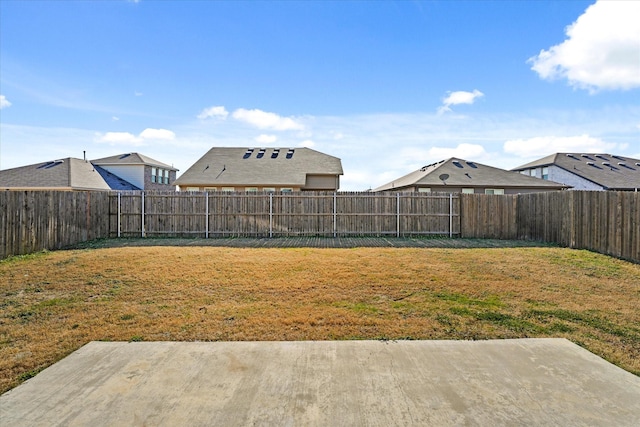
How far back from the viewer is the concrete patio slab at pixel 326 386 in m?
2.39

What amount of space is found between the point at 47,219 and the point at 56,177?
1492 cm

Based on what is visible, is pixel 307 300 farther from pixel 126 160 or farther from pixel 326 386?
pixel 126 160

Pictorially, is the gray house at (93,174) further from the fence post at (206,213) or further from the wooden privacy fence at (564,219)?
the wooden privacy fence at (564,219)

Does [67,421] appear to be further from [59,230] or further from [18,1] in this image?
[59,230]

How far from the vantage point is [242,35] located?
12250mm

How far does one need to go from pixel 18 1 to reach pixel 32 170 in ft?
64.4

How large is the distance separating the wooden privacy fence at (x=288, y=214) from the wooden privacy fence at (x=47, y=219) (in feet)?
3.79

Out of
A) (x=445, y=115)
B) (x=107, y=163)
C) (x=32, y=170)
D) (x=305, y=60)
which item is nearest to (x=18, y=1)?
(x=305, y=60)

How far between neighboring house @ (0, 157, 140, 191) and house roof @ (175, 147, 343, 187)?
677cm

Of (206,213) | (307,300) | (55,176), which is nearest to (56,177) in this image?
(55,176)

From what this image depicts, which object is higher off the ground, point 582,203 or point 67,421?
point 582,203

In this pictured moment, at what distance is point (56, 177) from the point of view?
2275cm

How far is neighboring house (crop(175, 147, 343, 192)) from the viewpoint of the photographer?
21.8 m

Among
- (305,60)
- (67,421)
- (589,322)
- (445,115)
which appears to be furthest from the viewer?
(445,115)
